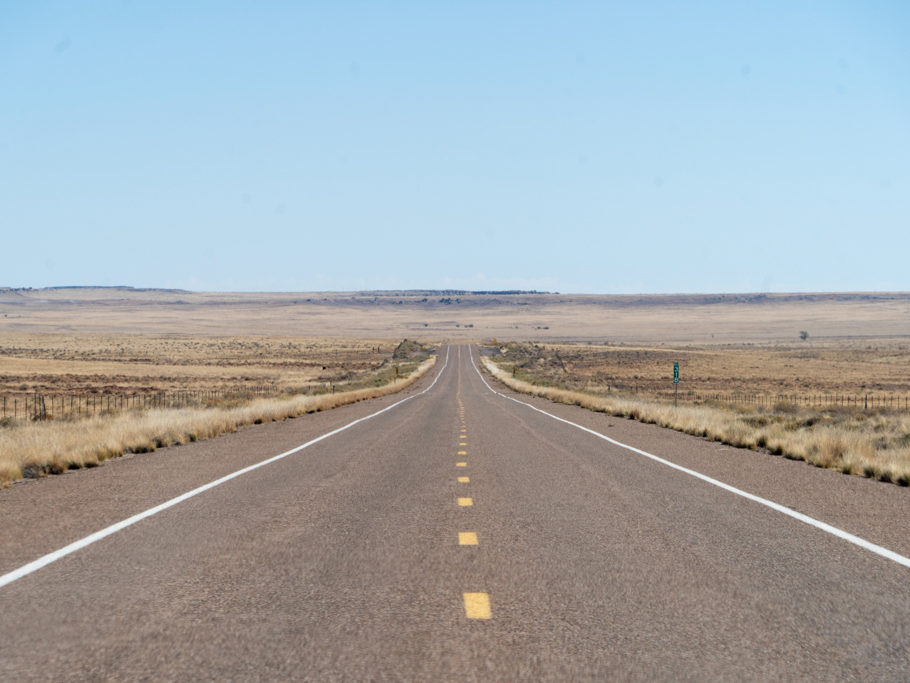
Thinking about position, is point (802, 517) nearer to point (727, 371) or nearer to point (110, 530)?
point (110, 530)

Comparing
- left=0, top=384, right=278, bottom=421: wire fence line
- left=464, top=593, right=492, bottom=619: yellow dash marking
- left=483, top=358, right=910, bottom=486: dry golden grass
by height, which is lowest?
left=0, top=384, right=278, bottom=421: wire fence line

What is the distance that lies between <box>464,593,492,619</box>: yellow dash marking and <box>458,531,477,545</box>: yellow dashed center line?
1716 mm

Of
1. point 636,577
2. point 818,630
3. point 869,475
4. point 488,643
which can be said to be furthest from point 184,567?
point 869,475

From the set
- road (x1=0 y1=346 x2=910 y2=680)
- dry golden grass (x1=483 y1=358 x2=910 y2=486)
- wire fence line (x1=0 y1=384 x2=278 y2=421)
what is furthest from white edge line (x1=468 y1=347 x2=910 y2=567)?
wire fence line (x1=0 y1=384 x2=278 y2=421)

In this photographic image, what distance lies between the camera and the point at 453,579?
6164 millimetres

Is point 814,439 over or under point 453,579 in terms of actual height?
under

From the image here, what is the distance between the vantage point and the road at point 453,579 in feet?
14.7

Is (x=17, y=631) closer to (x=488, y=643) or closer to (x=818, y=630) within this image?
(x=488, y=643)

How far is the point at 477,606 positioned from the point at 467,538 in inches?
85.7

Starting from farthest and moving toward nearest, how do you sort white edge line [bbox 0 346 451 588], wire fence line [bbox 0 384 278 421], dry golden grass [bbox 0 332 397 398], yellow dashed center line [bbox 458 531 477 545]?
dry golden grass [bbox 0 332 397 398] < wire fence line [bbox 0 384 278 421] < yellow dashed center line [bbox 458 531 477 545] < white edge line [bbox 0 346 451 588]

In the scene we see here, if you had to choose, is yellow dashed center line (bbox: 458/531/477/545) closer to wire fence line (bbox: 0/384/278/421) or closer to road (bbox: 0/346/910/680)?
road (bbox: 0/346/910/680)

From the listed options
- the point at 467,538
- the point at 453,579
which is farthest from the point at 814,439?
the point at 453,579

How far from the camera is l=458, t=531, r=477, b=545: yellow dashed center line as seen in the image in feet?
24.5

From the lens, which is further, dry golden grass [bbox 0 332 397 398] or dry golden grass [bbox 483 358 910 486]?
dry golden grass [bbox 0 332 397 398]
